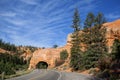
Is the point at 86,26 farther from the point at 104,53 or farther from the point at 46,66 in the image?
the point at 46,66

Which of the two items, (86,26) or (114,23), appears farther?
(114,23)

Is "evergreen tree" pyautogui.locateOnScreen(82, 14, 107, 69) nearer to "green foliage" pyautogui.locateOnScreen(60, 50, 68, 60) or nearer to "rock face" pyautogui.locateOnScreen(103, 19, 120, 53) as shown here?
"rock face" pyautogui.locateOnScreen(103, 19, 120, 53)

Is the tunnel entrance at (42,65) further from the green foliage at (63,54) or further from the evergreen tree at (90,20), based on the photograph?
the evergreen tree at (90,20)

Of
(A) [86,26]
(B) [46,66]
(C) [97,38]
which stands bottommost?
(B) [46,66]

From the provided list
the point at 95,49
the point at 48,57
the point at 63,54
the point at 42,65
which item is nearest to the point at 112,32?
the point at 95,49

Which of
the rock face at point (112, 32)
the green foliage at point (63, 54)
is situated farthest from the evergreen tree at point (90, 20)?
the green foliage at point (63, 54)

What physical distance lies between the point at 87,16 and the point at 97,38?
1234 centimetres

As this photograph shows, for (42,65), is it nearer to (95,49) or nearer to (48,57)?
(48,57)

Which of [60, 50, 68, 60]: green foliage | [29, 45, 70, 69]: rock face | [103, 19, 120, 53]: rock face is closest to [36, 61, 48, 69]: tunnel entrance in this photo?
[29, 45, 70, 69]: rock face

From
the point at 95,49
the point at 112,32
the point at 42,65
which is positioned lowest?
the point at 42,65

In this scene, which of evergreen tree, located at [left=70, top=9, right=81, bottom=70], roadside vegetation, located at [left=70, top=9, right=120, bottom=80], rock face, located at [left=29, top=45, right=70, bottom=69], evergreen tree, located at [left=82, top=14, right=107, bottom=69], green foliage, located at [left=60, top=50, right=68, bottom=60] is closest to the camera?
roadside vegetation, located at [left=70, top=9, right=120, bottom=80]

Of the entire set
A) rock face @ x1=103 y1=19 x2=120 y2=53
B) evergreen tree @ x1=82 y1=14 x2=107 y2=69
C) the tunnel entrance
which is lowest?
the tunnel entrance

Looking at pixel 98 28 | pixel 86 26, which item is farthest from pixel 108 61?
pixel 86 26

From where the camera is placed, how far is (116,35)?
66312 mm
